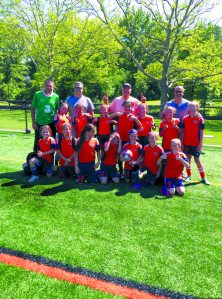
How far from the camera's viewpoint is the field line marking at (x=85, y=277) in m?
2.82

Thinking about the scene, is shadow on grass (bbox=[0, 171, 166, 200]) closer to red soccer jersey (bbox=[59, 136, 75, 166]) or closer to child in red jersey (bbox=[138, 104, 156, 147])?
red soccer jersey (bbox=[59, 136, 75, 166])

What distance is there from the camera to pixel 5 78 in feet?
164

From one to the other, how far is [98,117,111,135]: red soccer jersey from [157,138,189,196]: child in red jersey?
4.85ft

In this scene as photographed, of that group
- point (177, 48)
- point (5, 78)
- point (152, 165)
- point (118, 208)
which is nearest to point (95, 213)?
point (118, 208)

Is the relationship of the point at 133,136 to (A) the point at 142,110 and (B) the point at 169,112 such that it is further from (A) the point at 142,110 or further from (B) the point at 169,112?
(B) the point at 169,112

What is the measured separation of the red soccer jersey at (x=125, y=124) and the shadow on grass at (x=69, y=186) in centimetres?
103

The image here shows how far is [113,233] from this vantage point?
3895 mm

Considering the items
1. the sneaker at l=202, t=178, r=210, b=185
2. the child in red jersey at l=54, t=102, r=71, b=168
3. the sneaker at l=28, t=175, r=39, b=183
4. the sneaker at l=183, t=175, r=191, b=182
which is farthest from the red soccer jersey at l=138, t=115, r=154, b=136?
the sneaker at l=28, t=175, r=39, b=183

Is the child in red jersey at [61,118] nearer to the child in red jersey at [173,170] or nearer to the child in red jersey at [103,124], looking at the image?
the child in red jersey at [103,124]

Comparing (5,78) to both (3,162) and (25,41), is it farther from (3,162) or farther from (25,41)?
(3,162)

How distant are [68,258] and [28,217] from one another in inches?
48.4

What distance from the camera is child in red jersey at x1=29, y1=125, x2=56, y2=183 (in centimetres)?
602

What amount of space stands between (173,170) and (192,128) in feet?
3.50

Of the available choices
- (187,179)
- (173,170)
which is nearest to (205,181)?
(187,179)
